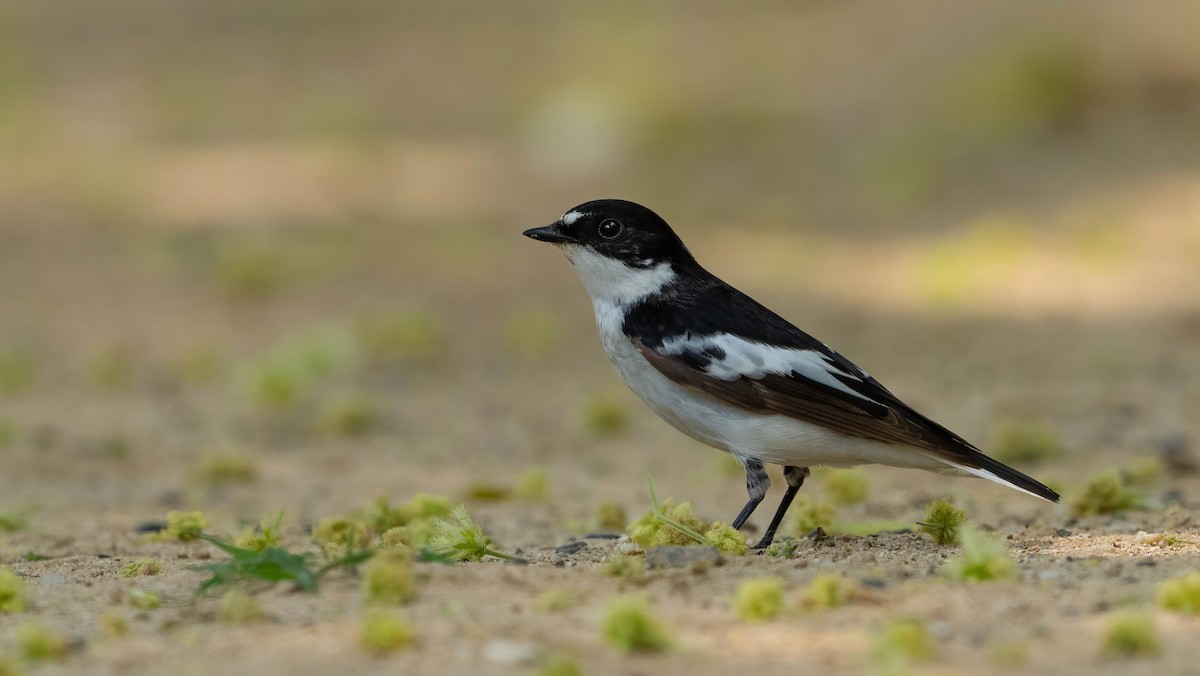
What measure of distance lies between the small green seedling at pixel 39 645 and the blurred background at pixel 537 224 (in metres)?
3.11

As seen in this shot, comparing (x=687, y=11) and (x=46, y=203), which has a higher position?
(x=687, y=11)

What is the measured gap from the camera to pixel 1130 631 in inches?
138

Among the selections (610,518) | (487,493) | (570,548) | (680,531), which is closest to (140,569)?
(570,548)

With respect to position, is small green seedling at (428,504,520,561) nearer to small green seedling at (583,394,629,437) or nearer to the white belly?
the white belly

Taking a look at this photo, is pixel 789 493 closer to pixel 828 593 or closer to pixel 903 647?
pixel 828 593

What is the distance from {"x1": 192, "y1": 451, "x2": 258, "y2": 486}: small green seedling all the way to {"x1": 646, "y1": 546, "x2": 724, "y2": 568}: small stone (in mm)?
3373

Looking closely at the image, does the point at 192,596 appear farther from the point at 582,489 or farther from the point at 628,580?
the point at 582,489

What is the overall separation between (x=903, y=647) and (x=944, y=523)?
1.52 metres

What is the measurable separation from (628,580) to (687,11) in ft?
53.9

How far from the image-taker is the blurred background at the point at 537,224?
8.49 meters

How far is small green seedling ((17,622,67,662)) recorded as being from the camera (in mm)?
3740

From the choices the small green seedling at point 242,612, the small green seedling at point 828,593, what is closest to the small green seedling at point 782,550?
the small green seedling at point 828,593

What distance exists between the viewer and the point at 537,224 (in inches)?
497

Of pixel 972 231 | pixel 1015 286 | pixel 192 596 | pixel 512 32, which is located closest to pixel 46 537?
pixel 192 596
